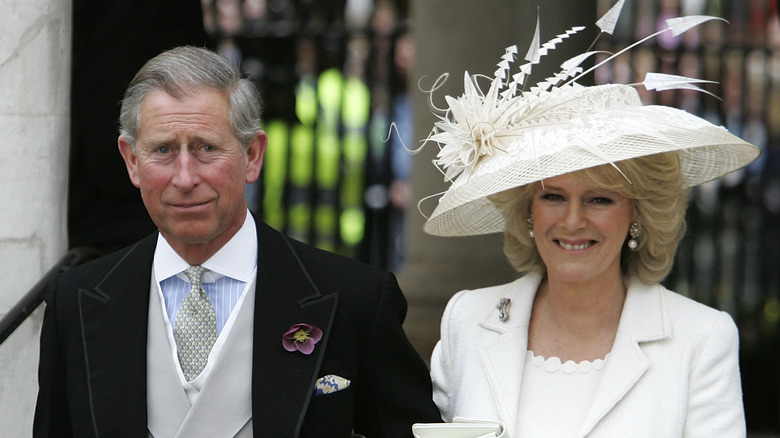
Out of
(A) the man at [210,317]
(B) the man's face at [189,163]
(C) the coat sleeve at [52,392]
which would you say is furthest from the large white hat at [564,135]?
(C) the coat sleeve at [52,392]

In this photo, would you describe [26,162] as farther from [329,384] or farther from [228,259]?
[329,384]

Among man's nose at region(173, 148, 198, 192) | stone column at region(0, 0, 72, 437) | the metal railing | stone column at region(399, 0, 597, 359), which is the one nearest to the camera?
man's nose at region(173, 148, 198, 192)

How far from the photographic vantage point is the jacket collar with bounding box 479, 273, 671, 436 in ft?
10.6

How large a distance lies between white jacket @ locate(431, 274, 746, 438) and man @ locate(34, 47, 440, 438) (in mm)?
242

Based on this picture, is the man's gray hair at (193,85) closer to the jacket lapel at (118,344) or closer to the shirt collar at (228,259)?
the shirt collar at (228,259)

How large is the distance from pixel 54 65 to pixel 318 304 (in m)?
1.75

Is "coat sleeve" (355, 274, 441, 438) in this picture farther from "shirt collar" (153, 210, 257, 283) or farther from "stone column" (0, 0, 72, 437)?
"stone column" (0, 0, 72, 437)

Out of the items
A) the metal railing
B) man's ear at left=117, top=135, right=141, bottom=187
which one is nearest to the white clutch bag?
man's ear at left=117, top=135, right=141, bottom=187

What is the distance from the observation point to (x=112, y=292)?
123 inches

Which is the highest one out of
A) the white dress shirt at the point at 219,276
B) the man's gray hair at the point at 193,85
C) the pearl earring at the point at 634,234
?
the man's gray hair at the point at 193,85

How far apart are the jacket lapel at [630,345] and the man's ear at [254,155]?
1087mm

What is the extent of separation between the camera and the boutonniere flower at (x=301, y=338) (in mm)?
3035

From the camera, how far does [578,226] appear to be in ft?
10.6

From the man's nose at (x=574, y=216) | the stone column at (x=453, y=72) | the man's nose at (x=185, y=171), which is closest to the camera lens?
the man's nose at (x=185, y=171)
